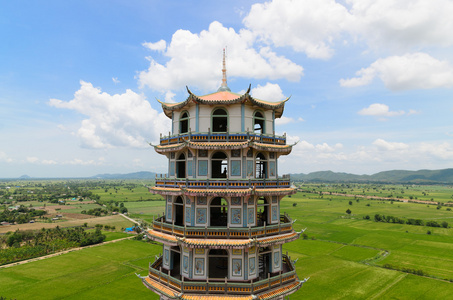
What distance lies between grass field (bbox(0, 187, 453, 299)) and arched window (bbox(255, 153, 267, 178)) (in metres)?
39.8

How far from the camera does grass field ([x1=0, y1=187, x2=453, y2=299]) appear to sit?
52.7 m

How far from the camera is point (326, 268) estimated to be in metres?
66.3

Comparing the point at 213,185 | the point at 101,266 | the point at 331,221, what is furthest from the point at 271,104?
the point at 331,221

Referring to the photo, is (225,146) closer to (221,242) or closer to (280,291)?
(221,242)

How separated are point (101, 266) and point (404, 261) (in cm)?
7220

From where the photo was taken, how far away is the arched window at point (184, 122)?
20.6 metres

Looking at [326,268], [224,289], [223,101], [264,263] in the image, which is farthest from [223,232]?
[326,268]

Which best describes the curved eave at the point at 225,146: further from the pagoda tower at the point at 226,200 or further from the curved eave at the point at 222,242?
the curved eave at the point at 222,242

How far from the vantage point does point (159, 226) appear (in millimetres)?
19906

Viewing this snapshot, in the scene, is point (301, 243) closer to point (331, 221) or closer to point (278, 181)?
point (331, 221)

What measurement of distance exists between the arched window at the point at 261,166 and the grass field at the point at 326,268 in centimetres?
3976

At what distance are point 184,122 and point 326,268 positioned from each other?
2343 inches

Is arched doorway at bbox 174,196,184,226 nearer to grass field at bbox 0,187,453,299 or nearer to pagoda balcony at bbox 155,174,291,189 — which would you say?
pagoda balcony at bbox 155,174,291,189

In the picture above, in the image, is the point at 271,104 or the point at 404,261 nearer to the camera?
the point at 271,104
